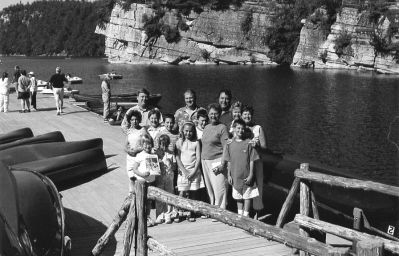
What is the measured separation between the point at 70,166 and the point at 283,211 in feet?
20.5

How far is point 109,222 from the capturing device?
379 inches

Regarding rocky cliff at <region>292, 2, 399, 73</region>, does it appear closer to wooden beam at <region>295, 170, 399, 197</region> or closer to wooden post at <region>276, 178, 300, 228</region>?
wooden post at <region>276, 178, 300, 228</region>

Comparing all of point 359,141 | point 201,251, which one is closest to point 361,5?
point 359,141

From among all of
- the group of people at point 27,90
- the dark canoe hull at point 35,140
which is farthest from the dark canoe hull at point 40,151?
the group of people at point 27,90

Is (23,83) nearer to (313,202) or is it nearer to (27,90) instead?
(27,90)

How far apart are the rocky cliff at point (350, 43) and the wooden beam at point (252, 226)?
275 ft

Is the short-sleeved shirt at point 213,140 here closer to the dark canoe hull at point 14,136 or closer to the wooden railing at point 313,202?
the wooden railing at point 313,202

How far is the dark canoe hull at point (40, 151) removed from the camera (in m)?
12.4

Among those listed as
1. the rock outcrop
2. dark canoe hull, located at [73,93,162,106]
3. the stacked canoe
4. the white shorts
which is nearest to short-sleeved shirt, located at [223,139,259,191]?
the white shorts

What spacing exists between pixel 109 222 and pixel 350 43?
87.7 meters

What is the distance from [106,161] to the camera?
48.0ft

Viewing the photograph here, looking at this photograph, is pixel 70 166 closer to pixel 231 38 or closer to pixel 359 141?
pixel 359 141

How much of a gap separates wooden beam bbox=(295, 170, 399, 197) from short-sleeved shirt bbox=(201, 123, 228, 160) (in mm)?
1657

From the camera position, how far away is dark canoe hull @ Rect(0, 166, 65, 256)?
6781 mm
